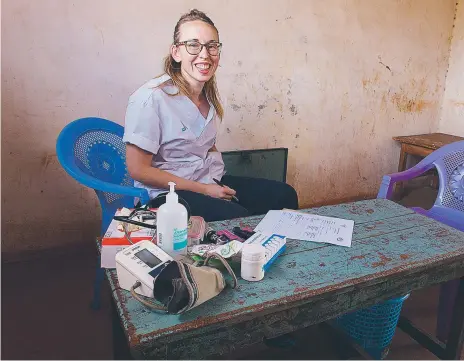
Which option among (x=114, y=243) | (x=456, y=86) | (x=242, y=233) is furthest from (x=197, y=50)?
(x=456, y=86)

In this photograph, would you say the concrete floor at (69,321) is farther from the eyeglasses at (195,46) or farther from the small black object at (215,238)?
the eyeglasses at (195,46)

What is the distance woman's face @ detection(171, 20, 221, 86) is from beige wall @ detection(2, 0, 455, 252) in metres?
0.66

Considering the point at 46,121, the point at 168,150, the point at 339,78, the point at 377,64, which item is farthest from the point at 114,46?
the point at 377,64

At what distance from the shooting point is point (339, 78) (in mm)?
3010

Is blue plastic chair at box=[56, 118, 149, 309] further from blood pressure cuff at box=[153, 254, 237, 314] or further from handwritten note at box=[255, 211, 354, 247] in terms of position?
blood pressure cuff at box=[153, 254, 237, 314]

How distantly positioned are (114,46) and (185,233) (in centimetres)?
152

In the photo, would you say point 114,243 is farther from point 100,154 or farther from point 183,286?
point 100,154

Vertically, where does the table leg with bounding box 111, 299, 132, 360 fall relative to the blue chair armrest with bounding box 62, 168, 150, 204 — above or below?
below

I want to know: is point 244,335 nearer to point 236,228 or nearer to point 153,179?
point 236,228

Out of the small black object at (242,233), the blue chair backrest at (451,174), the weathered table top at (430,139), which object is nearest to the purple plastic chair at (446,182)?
the blue chair backrest at (451,174)

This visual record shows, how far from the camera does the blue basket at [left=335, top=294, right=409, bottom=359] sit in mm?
1554

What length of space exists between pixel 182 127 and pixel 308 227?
0.70m

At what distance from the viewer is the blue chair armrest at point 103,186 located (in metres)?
1.60

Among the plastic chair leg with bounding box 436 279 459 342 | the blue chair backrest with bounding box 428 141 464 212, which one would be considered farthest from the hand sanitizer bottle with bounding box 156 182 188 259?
the blue chair backrest with bounding box 428 141 464 212
